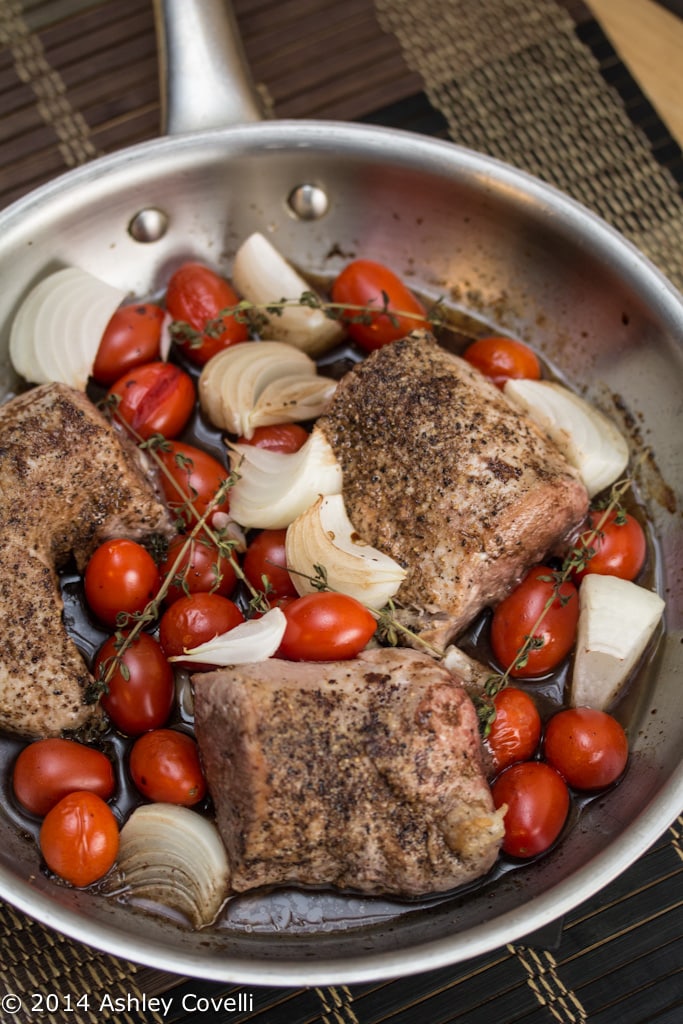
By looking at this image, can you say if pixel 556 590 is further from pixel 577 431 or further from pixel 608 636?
pixel 577 431

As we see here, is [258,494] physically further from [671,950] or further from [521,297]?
[671,950]

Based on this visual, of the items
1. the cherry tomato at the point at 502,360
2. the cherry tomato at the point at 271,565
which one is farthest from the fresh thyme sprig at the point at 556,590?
the cherry tomato at the point at 271,565

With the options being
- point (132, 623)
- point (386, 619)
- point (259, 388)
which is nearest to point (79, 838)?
point (132, 623)

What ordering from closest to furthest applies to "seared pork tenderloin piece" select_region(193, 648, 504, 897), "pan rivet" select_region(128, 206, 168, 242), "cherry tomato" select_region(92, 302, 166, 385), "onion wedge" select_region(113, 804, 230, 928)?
"seared pork tenderloin piece" select_region(193, 648, 504, 897) → "onion wedge" select_region(113, 804, 230, 928) → "cherry tomato" select_region(92, 302, 166, 385) → "pan rivet" select_region(128, 206, 168, 242)

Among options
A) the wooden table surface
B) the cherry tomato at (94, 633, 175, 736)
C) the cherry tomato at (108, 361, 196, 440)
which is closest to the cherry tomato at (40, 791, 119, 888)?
the cherry tomato at (94, 633, 175, 736)

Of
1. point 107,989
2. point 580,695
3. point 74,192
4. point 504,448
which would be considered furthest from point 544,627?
point 74,192

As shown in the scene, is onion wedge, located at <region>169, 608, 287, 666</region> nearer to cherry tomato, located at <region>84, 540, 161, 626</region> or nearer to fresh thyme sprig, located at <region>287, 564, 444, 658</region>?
fresh thyme sprig, located at <region>287, 564, 444, 658</region>
